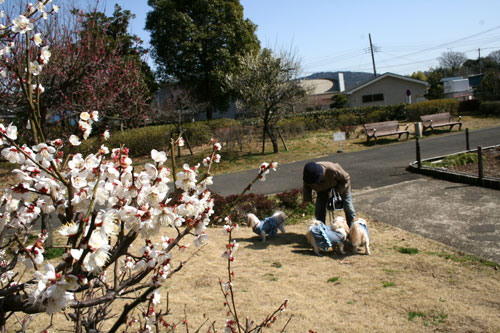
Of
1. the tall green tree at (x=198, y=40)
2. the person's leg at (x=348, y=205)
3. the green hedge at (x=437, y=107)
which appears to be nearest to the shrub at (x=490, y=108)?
the green hedge at (x=437, y=107)

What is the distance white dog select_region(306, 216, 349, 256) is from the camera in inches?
229

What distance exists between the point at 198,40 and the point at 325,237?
26920 millimetres

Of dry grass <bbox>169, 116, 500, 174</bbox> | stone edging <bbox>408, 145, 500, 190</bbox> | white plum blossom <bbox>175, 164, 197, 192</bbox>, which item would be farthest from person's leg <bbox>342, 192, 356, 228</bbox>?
dry grass <bbox>169, 116, 500, 174</bbox>

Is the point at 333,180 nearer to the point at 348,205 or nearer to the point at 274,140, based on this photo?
the point at 348,205

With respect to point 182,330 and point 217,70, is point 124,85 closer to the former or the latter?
point 182,330

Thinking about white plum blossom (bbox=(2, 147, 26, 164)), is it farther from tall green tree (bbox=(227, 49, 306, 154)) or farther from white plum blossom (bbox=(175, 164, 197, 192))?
tall green tree (bbox=(227, 49, 306, 154))

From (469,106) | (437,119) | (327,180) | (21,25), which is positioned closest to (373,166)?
(327,180)

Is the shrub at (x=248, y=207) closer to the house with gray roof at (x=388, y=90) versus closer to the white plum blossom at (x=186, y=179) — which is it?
the white plum blossom at (x=186, y=179)

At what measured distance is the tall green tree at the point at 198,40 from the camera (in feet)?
97.5

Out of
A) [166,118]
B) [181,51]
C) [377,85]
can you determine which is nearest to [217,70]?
[181,51]

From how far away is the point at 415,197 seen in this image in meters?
8.62

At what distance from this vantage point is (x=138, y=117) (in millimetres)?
8742

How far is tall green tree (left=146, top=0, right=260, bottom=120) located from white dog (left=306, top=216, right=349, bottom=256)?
24.8 metres

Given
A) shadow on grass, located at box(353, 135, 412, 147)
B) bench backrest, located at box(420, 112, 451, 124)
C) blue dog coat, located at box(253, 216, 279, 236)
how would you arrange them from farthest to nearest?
1. bench backrest, located at box(420, 112, 451, 124)
2. shadow on grass, located at box(353, 135, 412, 147)
3. blue dog coat, located at box(253, 216, 279, 236)
